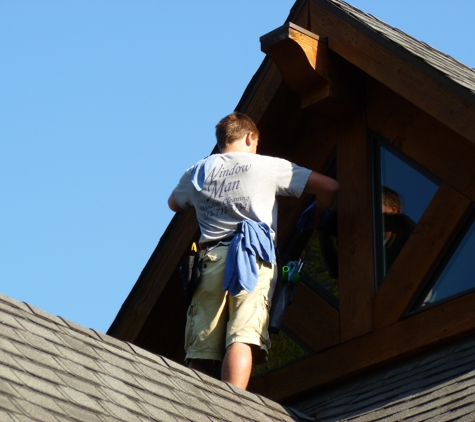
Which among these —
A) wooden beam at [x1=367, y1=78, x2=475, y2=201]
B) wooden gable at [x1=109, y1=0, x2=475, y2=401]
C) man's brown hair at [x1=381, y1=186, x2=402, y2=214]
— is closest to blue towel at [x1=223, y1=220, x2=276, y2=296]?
wooden gable at [x1=109, y1=0, x2=475, y2=401]

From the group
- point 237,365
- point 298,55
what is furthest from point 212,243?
point 298,55

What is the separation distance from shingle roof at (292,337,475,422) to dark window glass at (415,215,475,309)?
33 centimetres

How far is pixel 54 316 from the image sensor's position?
15.1 feet

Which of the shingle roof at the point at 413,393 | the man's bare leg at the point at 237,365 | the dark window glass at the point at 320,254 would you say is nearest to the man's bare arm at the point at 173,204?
the dark window glass at the point at 320,254

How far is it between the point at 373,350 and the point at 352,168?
1319mm

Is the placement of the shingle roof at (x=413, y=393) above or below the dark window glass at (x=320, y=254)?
below

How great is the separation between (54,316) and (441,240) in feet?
8.01

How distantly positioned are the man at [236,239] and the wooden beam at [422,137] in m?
0.60

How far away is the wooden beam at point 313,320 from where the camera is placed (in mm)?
6328

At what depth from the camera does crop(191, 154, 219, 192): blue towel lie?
6145mm

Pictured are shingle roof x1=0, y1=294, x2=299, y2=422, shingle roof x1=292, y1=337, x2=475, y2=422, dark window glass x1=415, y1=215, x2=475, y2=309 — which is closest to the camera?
shingle roof x1=0, y1=294, x2=299, y2=422

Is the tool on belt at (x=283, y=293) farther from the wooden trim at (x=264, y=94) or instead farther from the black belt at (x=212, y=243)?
the wooden trim at (x=264, y=94)

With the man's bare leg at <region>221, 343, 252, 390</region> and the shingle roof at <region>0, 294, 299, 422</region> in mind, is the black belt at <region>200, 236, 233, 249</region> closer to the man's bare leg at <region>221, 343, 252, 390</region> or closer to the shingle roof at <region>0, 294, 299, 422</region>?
the man's bare leg at <region>221, 343, 252, 390</region>

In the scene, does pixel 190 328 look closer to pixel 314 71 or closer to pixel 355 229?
pixel 355 229
